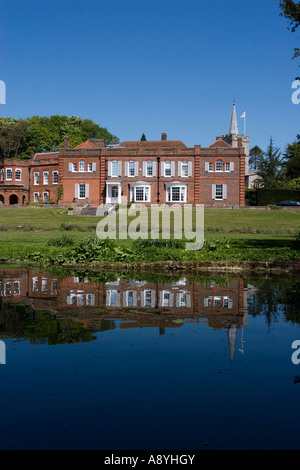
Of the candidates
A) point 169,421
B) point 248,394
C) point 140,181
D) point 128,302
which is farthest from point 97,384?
point 140,181

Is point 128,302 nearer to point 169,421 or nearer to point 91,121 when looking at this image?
point 169,421

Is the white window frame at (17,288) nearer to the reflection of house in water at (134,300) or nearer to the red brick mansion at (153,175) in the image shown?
the reflection of house in water at (134,300)

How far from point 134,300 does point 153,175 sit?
150 ft

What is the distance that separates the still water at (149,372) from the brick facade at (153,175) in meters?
44.8

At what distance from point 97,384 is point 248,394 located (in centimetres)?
163

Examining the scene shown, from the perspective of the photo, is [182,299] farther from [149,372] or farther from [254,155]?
[254,155]

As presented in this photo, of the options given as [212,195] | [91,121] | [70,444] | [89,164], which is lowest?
[70,444]

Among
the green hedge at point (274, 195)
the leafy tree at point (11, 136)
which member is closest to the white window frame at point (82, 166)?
the green hedge at point (274, 195)

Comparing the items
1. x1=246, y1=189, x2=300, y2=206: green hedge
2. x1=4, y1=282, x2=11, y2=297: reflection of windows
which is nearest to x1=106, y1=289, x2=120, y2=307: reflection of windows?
x1=4, y1=282, x2=11, y2=297: reflection of windows

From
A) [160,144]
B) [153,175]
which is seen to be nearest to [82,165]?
[153,175]

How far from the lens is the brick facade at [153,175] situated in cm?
5438

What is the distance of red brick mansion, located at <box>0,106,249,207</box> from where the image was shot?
178 ft

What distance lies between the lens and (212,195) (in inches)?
2154

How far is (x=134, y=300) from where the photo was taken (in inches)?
393
